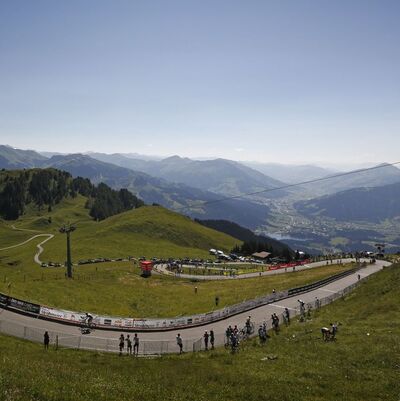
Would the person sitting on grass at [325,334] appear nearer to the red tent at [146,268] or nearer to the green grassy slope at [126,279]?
the green grassy slope at [126,279]

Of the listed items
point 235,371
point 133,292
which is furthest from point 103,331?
point 133,292

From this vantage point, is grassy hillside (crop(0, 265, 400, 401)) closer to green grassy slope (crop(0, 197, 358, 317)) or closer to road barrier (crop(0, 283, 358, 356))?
road barrier (crop(0, 283, 358, 356))

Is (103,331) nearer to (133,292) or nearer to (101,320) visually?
(101,320)

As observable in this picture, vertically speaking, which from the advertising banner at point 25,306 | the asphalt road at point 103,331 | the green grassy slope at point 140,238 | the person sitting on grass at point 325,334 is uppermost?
the person sitting on grass at point 325,334

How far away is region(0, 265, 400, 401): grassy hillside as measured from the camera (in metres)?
20.3

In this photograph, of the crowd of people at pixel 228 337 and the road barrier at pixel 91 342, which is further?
the road barrier at pixel 91 342

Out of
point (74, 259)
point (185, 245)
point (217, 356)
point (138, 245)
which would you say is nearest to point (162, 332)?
point (217, 356)

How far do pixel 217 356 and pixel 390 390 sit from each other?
13.7 meters

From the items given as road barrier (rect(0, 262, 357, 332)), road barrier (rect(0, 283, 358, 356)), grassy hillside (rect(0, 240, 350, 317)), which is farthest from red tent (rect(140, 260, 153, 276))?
road barrier (rect(0, 283, 358, 356))

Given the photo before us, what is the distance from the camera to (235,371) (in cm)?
2705

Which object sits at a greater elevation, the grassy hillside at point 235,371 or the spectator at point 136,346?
the grassy hillside at point 235,371

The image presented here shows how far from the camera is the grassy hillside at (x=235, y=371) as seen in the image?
66.6 ft

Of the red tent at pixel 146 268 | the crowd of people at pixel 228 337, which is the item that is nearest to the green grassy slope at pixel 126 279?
the red tent at pixel 146 268

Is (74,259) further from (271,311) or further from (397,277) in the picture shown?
(397,277)
